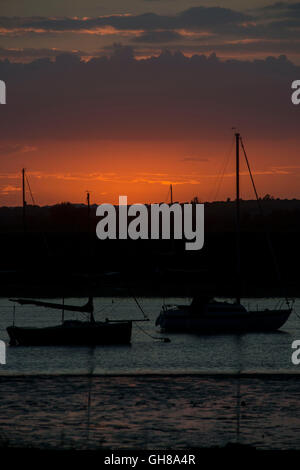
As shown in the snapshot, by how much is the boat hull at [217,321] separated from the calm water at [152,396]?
4069 millimetres

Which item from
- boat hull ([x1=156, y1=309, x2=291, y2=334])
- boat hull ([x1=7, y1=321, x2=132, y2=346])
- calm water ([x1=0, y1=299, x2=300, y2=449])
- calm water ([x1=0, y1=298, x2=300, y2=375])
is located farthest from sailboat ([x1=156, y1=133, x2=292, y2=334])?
boat hull ([x1=7, y1=321, x2=132, y2=346])

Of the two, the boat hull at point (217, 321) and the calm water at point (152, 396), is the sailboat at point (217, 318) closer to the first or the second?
the boat hull at point (217, 321)

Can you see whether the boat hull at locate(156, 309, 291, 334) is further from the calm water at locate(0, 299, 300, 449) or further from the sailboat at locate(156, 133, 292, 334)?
the calm water at locate(0, 299, 300, 449)

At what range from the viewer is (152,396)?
34.2 m

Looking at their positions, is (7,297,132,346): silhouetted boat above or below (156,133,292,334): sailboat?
below

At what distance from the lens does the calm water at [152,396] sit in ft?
89.1

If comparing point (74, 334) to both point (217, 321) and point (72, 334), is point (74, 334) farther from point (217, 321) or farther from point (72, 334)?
point (217, 321)

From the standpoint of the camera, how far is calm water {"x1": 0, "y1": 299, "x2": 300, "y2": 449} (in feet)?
89.1

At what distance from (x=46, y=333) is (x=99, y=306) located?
1033 inches

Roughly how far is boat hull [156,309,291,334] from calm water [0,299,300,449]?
160 inches

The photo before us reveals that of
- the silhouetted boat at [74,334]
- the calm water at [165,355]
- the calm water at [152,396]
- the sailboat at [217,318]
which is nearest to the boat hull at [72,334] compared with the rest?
the silhouetted boat at [74,334]

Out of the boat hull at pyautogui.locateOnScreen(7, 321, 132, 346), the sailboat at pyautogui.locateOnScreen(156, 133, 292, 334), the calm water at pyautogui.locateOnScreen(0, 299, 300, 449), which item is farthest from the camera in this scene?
the sailboat at pyautogui.locateOnScreen(156, 133, 292, 334)

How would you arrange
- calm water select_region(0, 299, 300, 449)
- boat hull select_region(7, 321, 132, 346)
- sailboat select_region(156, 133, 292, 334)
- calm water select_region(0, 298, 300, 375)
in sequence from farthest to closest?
sailboat select_region(156, 133, 292, 334) → boat hull select_region(7, 321, 132, 346) → calm water select_region(0, 298, 300, 375) → calm water select_region(0, 299, 300, 449)
